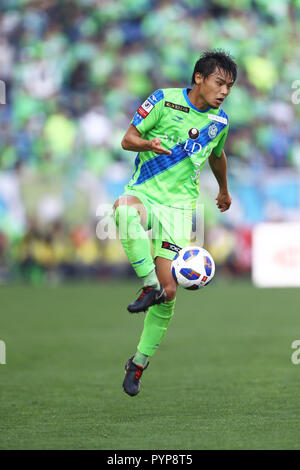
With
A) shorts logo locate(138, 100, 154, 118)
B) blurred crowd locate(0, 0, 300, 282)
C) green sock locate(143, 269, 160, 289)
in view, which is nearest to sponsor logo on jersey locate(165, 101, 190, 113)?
shorts logo locate(138, 100, 154, 118)

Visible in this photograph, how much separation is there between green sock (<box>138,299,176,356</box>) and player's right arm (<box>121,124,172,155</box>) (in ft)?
3.55

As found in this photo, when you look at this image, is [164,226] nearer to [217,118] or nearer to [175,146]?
[175,146]

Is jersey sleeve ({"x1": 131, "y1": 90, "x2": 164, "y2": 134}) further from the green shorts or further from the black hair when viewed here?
the green shorts

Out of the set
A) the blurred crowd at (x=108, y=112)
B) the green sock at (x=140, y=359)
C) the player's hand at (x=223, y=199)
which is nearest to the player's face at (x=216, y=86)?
the player's hand at (x=223, y=199)

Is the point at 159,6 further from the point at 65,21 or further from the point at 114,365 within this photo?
the point at 114,365

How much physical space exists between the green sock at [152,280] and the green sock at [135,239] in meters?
0.03

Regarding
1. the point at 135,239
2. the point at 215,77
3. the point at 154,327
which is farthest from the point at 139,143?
the point at 154,327

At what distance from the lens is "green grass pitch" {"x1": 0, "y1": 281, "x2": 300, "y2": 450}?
4516mm

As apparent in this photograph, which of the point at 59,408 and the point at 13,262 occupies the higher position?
the point at 59,408

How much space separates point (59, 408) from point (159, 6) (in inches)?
680

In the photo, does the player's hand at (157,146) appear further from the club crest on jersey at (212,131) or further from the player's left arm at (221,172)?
the player's left arm at (221,172)

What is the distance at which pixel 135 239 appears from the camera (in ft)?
17.9

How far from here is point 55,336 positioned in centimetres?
1038
